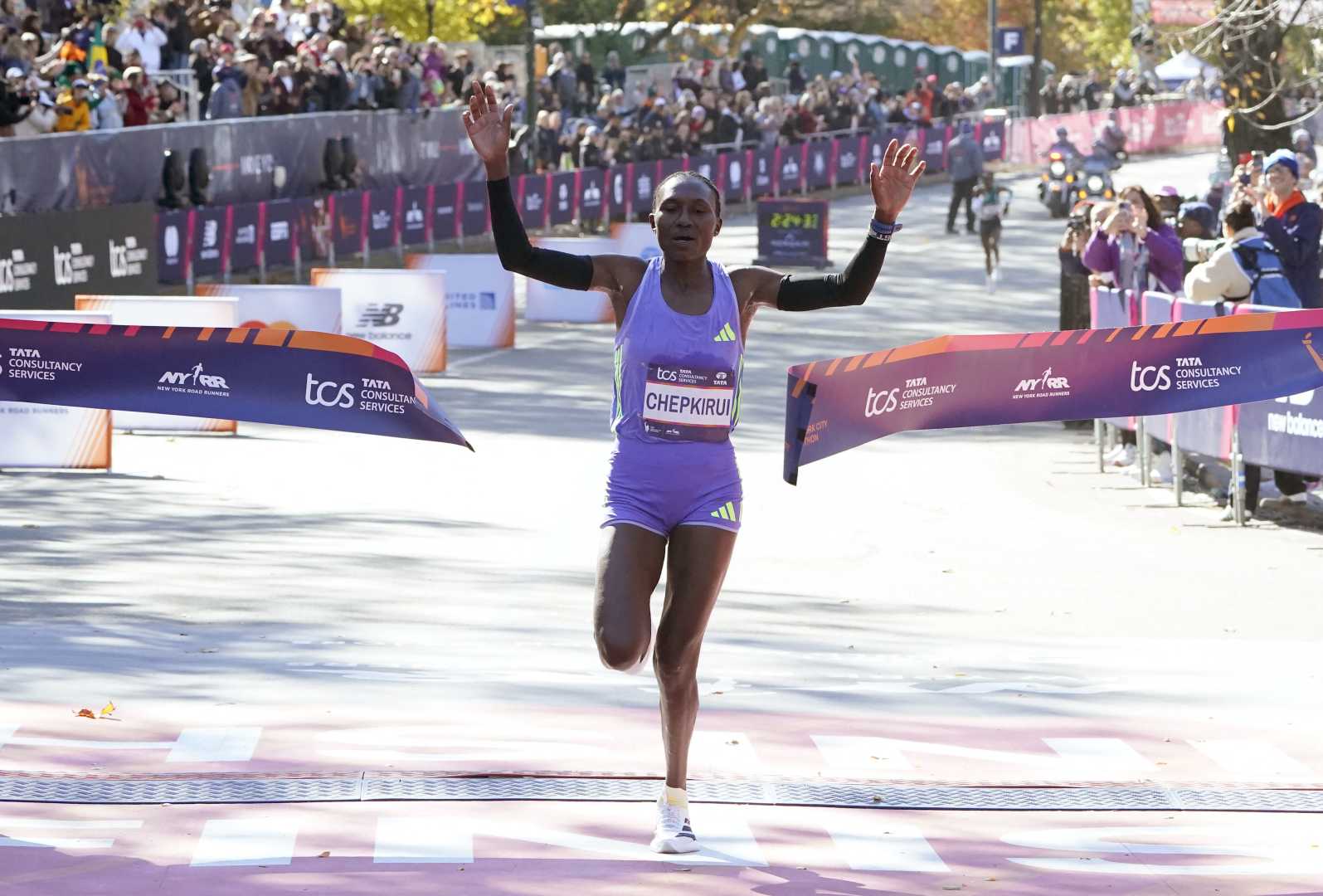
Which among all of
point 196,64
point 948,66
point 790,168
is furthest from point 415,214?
point 948,66

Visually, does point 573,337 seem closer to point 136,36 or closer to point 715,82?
point 136,36

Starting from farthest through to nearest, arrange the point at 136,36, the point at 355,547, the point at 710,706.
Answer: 1. the point at 136,36
2. the point at 355,547
3. the point at 710,706

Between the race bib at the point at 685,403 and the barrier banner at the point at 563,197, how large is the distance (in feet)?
104

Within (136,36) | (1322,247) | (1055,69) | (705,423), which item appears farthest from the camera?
(1055,69)

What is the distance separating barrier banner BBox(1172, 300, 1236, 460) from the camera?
14.5m

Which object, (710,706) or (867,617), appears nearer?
(710,706)

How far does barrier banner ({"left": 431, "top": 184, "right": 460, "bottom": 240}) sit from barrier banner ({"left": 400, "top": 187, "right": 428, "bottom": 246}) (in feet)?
0.58

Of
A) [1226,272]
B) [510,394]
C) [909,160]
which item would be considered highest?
[909,160]

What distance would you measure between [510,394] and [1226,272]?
9.57 m

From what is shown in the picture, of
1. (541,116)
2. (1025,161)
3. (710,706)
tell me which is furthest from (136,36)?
(1025,161)

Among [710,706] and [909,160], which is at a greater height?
[909,160]

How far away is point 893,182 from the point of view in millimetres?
6781

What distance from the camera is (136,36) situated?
101 ft

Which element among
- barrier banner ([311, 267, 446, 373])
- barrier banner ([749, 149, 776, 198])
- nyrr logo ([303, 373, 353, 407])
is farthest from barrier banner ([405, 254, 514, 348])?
barrier banner ([749, 149, 776, 198])
